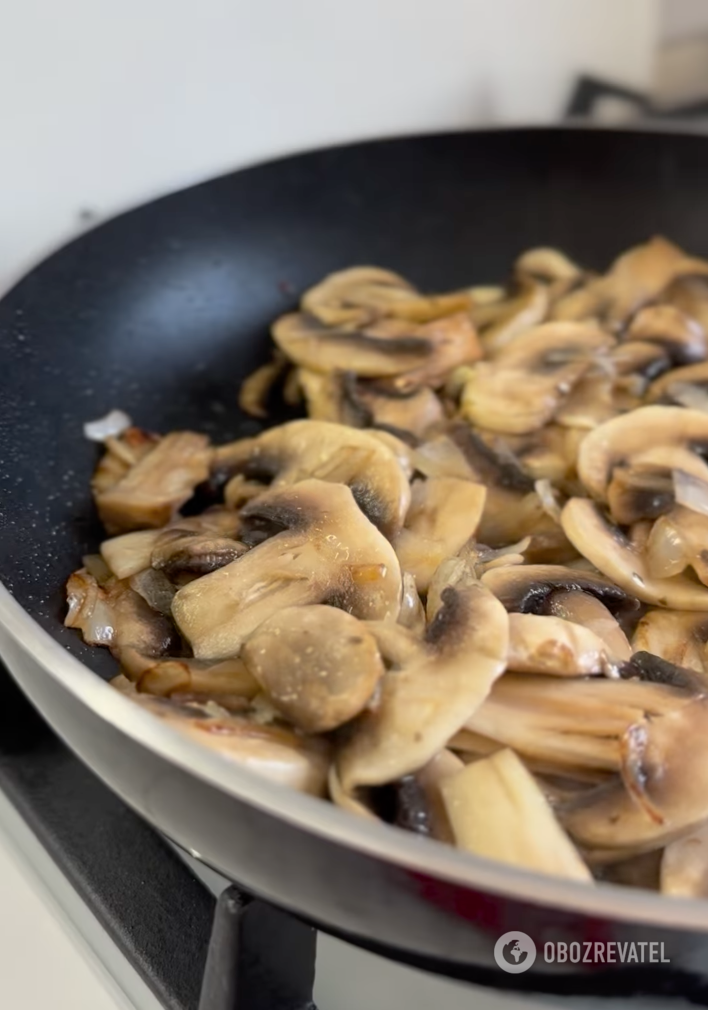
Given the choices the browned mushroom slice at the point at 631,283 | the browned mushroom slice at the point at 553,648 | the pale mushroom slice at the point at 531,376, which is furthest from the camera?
the browned mushroom slice at the point at 631,283

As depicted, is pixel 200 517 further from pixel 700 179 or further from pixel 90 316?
pixel 700 179

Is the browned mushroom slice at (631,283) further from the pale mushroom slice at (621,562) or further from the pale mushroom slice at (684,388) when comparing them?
the pale mushroom slice at (621,562)

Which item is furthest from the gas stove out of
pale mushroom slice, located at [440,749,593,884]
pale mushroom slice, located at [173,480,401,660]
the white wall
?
the white wall

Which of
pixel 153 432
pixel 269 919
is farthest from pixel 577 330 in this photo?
pixel 269 919

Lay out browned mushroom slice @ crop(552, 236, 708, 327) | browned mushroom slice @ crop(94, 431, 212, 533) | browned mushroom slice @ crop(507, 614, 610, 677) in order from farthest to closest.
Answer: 1. browned mushroom slice @ crop(552, 236, 708, 327)
2. browned mushroom slice @ crop(94, 431, 212, 533)
3. browned mushroom slice @ crop(507, 614, 610, 677)

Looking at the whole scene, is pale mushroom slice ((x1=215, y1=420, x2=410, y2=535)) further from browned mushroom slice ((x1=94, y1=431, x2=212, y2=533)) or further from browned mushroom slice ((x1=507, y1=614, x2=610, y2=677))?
browned mushroom slice ((x1=507, y1=614, x2=610, y2=677))

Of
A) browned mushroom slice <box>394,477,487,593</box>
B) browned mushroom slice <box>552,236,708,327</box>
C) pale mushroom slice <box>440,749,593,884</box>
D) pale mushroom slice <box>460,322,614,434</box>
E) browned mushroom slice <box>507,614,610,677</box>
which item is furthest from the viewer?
browned mushroom slice <box>552,236,708,327</box>

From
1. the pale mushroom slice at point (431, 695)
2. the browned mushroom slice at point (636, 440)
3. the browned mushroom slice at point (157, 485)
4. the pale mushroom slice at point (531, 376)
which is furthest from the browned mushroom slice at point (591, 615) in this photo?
the browned mushroom slice at point (157, 485)
